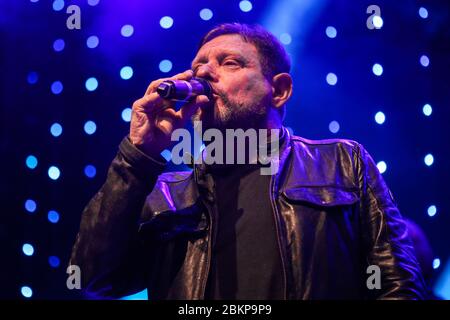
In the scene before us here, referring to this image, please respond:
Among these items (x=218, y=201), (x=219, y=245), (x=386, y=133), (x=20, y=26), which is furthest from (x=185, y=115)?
(x=20, y=26)

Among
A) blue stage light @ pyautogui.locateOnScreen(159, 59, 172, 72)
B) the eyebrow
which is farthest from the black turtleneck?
blue stage light @ pyautogui.locateOnScreen(159, 59, 172, 72)

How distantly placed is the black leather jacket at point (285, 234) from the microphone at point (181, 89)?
0.65 feet

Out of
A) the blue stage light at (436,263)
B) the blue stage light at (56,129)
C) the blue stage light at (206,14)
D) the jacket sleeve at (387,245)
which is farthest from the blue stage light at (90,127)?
the blue stage light at (436,263)

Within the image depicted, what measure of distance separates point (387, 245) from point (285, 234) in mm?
308

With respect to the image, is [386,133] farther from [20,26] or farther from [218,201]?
[20,26]

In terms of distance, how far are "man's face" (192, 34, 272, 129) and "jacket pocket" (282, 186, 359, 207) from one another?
1.06 feet

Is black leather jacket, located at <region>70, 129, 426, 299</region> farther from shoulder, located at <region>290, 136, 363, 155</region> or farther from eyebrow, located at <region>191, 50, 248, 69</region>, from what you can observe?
eyebrow, located at <region>191, 50, 248, 69</region>

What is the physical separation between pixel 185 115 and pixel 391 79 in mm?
993

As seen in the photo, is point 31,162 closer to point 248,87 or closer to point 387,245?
point 248,87

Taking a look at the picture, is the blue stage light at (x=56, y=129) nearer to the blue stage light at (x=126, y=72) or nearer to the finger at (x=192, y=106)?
the blue stage light at (x=126, y=72)

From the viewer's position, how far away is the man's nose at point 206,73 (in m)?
1.77

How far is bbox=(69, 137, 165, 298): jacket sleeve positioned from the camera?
5.13 feet

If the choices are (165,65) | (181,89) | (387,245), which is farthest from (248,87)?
(387,245)

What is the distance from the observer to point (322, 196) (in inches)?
63.8
